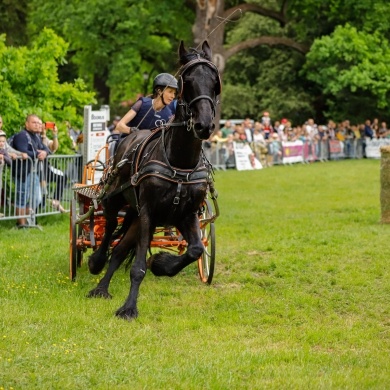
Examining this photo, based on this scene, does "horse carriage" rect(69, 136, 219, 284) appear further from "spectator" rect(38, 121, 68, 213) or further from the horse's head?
"spectator" rect(38, 121, 68, 213)

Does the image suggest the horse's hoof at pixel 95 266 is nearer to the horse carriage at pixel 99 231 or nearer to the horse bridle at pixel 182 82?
the horse carriage at pixel 99 231

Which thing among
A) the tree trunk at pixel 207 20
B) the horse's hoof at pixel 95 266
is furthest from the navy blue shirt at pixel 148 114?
the tree trunk at pixel 207 20

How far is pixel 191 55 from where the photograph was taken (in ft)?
28.1

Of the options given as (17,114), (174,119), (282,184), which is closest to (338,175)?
(282,184)

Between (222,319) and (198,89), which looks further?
(222,319)

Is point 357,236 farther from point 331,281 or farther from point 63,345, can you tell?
point 63,345

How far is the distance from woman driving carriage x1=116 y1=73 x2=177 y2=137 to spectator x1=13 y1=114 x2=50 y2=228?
4.54 m

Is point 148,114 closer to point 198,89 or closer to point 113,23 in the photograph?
point 198,89

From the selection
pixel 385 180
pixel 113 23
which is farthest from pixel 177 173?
pixel 113 23

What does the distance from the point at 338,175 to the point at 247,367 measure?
23.2 meters

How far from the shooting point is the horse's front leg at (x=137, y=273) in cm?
848

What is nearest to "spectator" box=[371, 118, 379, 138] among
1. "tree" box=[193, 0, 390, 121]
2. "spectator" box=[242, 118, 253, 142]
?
"tree" box=[193, 0, 390, 121]

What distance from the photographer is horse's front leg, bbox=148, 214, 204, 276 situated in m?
8.84

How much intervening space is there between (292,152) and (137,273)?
29100mm
